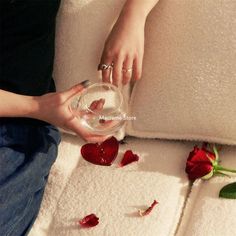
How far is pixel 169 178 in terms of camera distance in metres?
1.03

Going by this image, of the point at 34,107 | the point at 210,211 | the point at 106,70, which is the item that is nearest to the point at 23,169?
the point at 34,107

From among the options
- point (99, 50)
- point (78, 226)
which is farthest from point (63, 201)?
point (99, 50)

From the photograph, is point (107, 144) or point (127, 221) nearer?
point (127, 221)

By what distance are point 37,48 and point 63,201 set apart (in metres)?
0.32

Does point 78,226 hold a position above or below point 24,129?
below

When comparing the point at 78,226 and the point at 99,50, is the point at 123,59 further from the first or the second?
the point at 78,226

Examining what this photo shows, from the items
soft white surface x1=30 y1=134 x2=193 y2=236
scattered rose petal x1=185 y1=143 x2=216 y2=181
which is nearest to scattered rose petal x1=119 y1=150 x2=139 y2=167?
soft white surface x1=30 y1=134 x2=193 y2=236

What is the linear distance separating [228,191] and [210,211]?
0.18 feet

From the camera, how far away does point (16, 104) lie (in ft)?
3.21

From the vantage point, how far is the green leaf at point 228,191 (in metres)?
0.96

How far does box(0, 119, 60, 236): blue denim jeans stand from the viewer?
972 mm

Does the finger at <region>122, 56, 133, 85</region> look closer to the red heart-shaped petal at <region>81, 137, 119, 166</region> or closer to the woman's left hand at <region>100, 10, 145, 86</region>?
the woman's left hand at <region>100, 10, 145, 86</region>

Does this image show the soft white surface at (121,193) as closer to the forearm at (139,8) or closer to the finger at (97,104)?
the finger at (97,104)

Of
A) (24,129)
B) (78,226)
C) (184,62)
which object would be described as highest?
(184,62)
